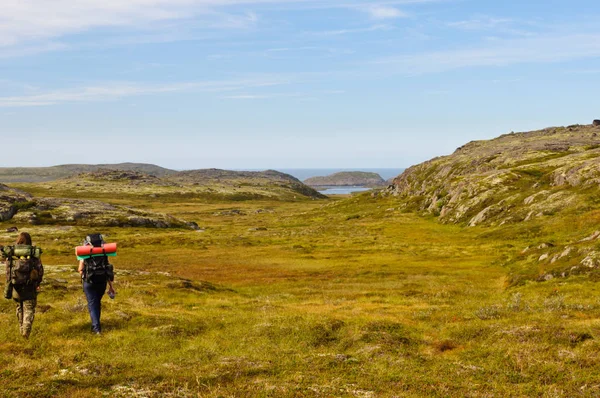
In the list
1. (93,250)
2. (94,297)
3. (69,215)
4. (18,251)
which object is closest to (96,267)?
(93,250)

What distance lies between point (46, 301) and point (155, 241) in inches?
2710

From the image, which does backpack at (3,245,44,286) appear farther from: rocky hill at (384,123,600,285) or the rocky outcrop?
the rocky outcrop

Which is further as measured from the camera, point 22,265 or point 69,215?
point 69,215

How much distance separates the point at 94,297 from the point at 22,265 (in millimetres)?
3104

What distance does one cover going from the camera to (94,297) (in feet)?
64.6

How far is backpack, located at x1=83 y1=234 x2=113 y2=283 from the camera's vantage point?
63.3 ft

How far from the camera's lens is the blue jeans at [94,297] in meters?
19.5

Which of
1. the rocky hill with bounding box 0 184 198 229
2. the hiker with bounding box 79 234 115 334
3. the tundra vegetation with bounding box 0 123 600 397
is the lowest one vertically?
the rocky hill with bounding box 0 184 198 229

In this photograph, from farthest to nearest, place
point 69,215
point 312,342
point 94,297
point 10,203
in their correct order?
point 10,203 < point 69,215 < point 312,342 < point 94,297

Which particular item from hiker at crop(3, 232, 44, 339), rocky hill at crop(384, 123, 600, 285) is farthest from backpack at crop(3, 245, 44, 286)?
rocky hill at crop(384, 123, 600, 285)

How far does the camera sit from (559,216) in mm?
79062

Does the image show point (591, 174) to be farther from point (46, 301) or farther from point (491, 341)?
point (46, 301)

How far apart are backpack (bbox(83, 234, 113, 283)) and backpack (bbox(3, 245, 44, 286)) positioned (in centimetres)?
190

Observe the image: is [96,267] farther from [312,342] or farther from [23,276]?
[312,342]
